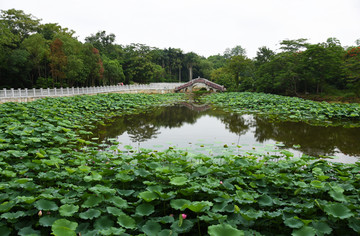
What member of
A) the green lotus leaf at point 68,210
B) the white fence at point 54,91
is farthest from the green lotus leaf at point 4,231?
the white fence at point 54,91

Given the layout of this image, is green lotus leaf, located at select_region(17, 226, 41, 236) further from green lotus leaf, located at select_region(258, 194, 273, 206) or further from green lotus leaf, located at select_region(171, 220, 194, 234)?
green lotus leaf, located at select_region(258, 194, 273, 206)

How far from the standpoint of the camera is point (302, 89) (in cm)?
2517

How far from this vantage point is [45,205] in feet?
→ 8.24

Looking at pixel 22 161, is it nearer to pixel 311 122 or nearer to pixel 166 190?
pixel 166 190

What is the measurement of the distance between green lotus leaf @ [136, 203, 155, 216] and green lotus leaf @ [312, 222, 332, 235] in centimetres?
158

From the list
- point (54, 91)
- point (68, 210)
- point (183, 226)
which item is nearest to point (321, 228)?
point (183, 226)

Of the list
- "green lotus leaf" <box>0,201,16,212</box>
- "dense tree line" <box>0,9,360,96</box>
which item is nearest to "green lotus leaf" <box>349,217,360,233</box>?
"green lotus leaf" <box>0,201,16,212</box>

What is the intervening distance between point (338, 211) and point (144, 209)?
1934 millimetres

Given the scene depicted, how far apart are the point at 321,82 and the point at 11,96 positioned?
80.2ft

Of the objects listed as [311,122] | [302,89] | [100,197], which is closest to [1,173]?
[100,197]

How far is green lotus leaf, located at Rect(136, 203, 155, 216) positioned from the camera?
2494 mm

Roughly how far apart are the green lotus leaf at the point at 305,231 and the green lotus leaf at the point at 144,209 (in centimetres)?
135

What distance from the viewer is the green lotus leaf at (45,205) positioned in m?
2.46

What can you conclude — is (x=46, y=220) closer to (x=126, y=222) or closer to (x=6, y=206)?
(x=6, y=206)
